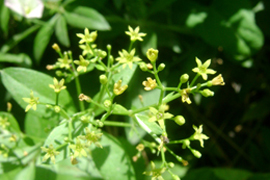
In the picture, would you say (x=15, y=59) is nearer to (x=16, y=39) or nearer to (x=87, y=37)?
(x=16, y=39)

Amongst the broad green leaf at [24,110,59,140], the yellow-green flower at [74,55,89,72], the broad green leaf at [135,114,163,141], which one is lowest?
the broad green leaf at [24,110,59,140]

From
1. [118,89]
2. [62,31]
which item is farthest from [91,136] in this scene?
[62,31]

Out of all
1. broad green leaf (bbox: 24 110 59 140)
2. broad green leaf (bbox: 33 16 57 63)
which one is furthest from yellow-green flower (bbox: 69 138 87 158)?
broad green leaf (bbox: 33 16 57 63)

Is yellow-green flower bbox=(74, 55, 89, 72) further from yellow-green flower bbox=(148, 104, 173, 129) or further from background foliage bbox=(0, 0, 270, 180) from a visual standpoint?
yellow-green flower bbox=(148, 104, 173, 129)

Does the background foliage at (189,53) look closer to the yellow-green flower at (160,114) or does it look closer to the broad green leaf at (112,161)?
the broad green leaf at (112,161)

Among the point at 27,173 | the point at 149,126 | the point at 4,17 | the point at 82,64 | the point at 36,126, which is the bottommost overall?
the point at 27,173

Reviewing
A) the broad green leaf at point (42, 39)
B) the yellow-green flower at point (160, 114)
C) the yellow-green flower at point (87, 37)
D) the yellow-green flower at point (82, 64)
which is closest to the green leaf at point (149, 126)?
the yellow-green flower at point (160, 114)

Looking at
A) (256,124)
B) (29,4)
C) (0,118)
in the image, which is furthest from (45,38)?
(256,124)
